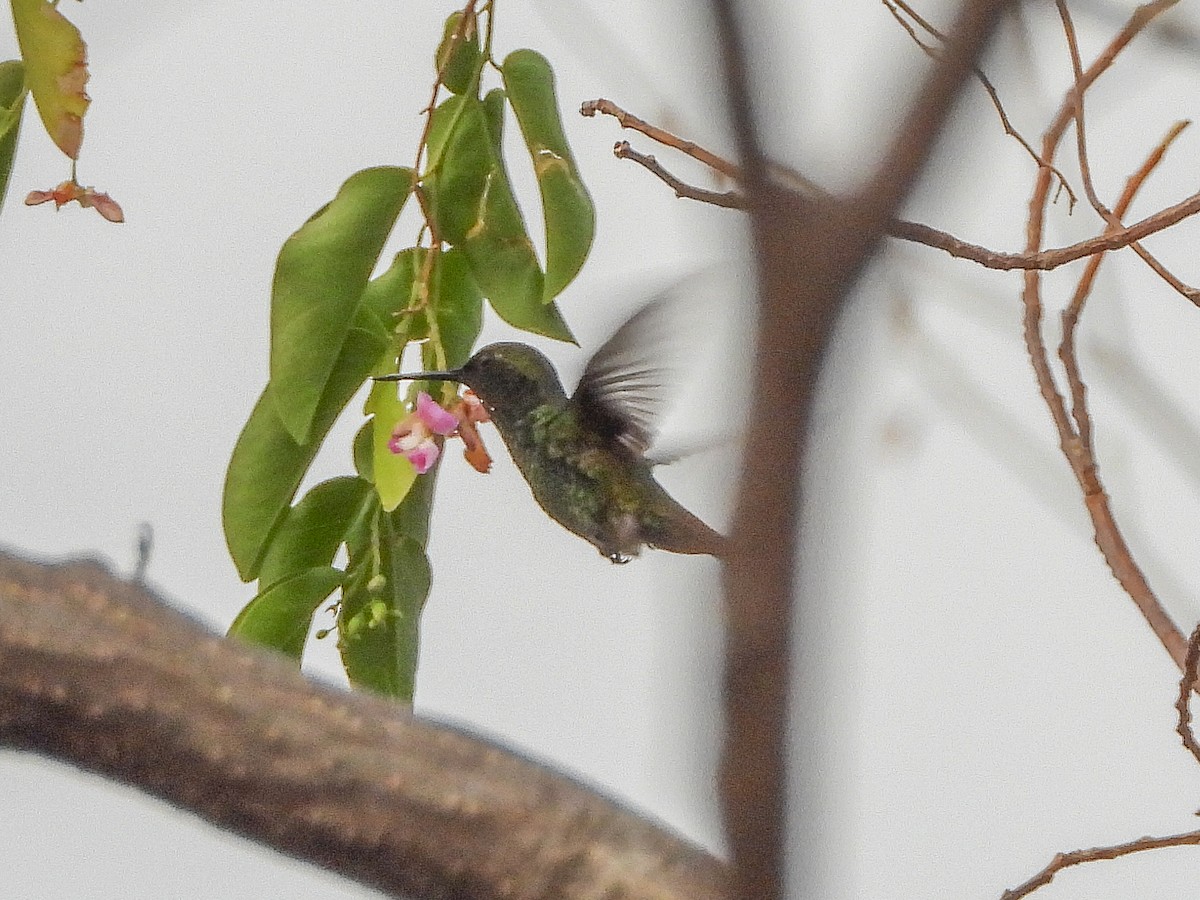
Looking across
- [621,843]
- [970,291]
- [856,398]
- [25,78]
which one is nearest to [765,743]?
[856,398]

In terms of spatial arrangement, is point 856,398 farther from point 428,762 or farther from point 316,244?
point 316,244

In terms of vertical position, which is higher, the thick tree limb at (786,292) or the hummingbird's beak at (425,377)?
the hummingbird's beak at (425,377)

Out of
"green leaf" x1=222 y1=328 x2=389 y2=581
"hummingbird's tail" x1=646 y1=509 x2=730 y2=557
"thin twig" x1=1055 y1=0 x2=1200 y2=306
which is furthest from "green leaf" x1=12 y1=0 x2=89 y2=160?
"thin twig" x1=1055 y1=0 x2=1200 y2=306

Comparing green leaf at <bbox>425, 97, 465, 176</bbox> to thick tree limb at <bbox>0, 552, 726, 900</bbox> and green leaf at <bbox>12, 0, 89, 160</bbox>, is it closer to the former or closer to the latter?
green leaf at <bbox>12, 0, 89, 160</bbox>

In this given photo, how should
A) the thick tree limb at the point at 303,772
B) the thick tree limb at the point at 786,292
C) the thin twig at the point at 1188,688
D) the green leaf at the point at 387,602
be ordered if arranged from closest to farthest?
the thick tree limb at the point at 786,292 → the thick tree limb at the point at 303,772 → the thin twig at the point at 1188,688 → the green leaf at the point at 387,602

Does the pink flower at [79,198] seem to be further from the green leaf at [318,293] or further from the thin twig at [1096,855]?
the thin twig at [1096,855]

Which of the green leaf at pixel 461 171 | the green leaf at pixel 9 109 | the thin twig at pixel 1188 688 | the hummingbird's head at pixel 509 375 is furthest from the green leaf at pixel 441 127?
the thin twig at pixel 1188 688

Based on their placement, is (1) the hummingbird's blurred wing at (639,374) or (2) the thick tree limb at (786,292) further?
(1) the hummingbird's blurred wing at (639,374)
